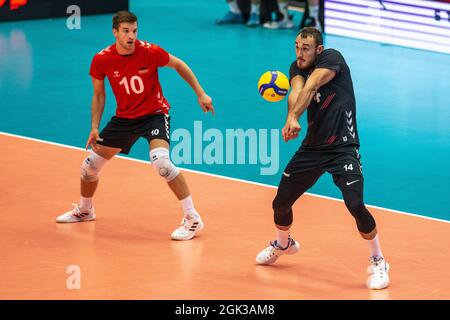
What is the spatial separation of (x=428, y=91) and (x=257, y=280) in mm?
9141

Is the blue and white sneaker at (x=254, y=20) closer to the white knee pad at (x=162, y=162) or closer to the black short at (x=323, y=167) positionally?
the white knee pad at (x=162, y=162)

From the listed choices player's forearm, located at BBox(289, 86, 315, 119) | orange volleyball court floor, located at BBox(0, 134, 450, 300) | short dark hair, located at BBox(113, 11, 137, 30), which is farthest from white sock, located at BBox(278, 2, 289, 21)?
player's forearm, located at BBox(289, 86, 315, 119)

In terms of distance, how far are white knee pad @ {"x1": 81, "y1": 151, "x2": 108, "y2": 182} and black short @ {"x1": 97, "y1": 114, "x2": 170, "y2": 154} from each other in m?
0.18

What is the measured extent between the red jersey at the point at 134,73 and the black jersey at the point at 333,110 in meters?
1.90

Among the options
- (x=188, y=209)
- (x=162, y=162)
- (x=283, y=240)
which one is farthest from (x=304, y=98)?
(x=188, y=209)

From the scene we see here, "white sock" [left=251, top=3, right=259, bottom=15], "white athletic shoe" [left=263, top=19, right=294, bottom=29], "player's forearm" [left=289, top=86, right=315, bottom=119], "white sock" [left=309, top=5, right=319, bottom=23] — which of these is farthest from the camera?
"white sock" [left=251, top=3, right=259, bottom=15]

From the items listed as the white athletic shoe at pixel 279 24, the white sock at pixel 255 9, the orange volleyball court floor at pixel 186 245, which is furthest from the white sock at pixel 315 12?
the orange volleyball court floor at pixel 186 245

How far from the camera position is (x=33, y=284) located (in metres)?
8.84

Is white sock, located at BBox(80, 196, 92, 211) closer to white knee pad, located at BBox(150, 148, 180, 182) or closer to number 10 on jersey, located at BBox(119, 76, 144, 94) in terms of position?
white knee pad, located at BBox(150, 148, 180, 182)

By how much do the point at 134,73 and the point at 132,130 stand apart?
0.58 meters

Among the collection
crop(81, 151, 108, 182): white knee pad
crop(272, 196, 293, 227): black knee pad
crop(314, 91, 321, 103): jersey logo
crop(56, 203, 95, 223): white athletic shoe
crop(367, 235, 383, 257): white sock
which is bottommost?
crop(367, 235, 383, 257): white sock

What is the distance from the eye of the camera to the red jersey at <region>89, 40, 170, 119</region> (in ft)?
33.7
